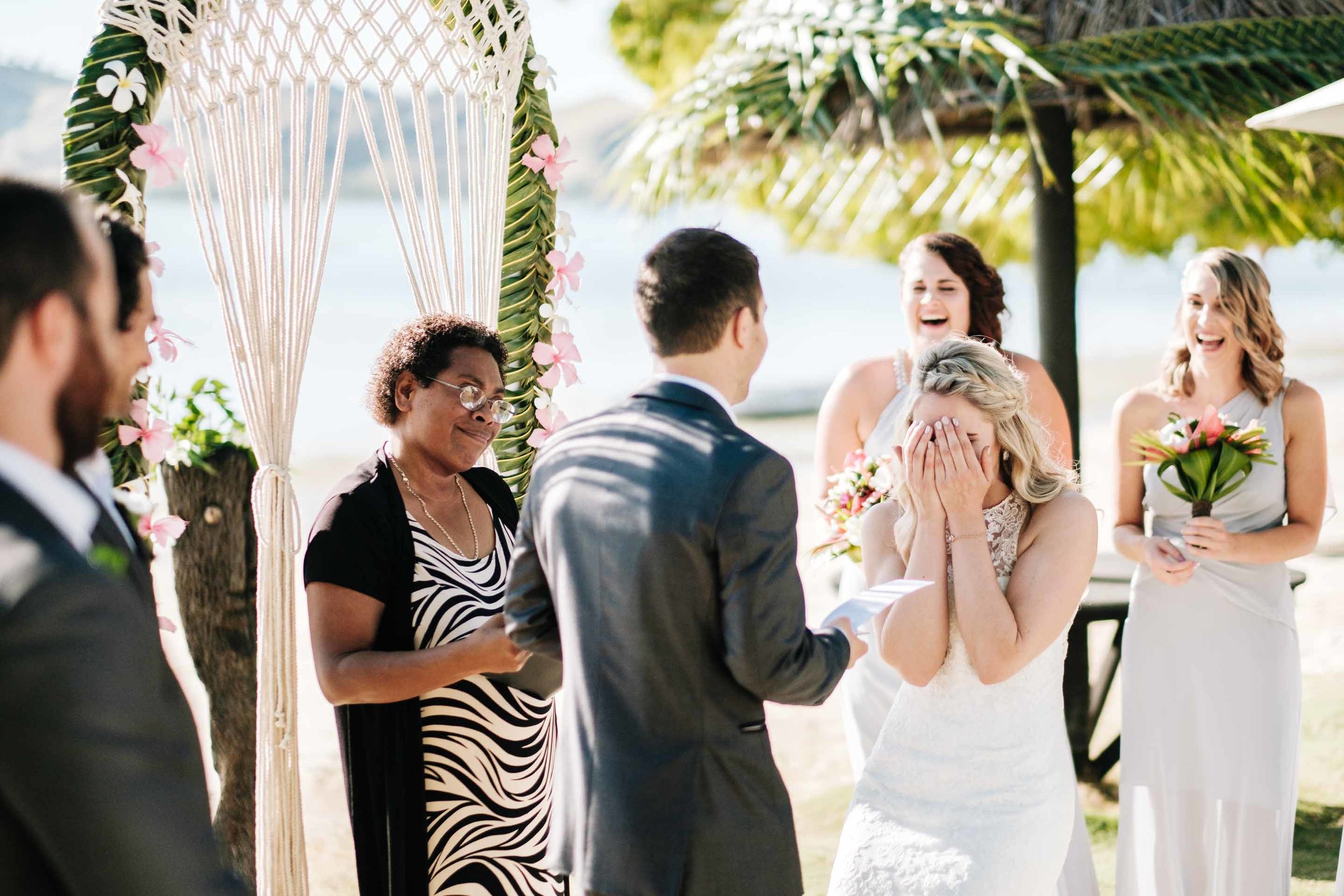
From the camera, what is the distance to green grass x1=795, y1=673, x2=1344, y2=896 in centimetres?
499

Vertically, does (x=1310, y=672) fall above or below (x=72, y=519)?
below

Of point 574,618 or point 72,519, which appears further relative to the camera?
point 574,618

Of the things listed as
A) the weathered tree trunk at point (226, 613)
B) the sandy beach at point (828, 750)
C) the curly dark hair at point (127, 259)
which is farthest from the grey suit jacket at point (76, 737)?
the weathered tree trunk at point (226, 613)

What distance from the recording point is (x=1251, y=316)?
4.12 m

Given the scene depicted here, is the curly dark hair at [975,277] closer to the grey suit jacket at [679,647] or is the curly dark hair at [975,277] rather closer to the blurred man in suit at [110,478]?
the grey suit jacket at [679,647]

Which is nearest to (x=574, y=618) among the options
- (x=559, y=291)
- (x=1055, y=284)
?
(x=559, y=291)

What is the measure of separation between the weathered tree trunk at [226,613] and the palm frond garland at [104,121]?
1.36 meters

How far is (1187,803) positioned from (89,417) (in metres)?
3.86

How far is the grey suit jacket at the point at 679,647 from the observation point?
2164mm

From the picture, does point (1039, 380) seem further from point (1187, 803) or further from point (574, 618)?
point (574, 618)

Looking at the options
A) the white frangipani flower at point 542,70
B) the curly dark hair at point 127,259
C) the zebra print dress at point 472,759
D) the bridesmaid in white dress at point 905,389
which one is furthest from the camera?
the bridesmaid in white dress at point 905,389

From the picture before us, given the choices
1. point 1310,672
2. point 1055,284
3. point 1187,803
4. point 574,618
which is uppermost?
point 1055,284

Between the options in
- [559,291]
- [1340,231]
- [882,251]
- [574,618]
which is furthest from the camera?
[882,251]

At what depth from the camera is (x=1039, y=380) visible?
14.0 ft
